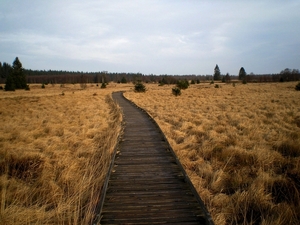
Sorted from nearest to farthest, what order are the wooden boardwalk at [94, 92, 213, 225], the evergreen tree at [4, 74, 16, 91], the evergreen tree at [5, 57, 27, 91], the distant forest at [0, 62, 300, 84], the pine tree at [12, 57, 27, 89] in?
1. the wooden boardwalk at [94, 92, 213, 225]
2. the evergreen tree at [4, 74, 16, 91]
3. the evergreen tree at [5, 57, 27, 91]
4. the pine tree at [12, 57, 27, 89]
5. the distant forest at [0, 62, 300, 84]

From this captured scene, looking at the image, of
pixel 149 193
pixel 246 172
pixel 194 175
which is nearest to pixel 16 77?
pixel 194 175

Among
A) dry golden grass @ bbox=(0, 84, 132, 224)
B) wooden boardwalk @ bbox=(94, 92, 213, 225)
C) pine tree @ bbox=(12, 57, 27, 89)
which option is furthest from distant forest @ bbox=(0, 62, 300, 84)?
wooden boardwalk @ bbox=(94, 92, 213, 225)

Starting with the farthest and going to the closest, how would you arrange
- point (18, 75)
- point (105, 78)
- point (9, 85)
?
point (105, 78) → point (18, 75) → point (9, 85)

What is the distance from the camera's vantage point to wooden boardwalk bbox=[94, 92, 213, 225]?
3078mm

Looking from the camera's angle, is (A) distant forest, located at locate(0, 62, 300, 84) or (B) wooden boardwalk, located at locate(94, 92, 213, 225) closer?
(B) wooden boardwalk, located at locate(94, 92, 213, 225)

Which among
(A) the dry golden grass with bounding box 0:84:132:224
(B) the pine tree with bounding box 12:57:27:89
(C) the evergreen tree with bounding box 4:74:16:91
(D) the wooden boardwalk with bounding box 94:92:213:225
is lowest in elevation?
(A) the dry golden grass with bounding box 0:84:132:224

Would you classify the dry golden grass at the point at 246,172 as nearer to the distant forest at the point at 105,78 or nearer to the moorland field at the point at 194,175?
the moorland field at the point at 194,175

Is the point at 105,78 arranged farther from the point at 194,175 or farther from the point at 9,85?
the point at 194,175

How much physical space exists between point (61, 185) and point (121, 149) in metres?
2.26

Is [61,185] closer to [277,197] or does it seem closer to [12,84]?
[277,197]

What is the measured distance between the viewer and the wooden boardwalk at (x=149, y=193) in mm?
3078

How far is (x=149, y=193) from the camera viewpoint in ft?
12.5

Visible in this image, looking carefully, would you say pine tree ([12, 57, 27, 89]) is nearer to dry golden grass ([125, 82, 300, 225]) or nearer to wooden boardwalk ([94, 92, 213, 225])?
dry golden grass ([125, 82, 300, 225])

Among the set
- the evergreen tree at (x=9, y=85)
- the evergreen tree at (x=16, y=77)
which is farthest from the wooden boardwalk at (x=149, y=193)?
the evergreen tree at (x=16, y=77)
